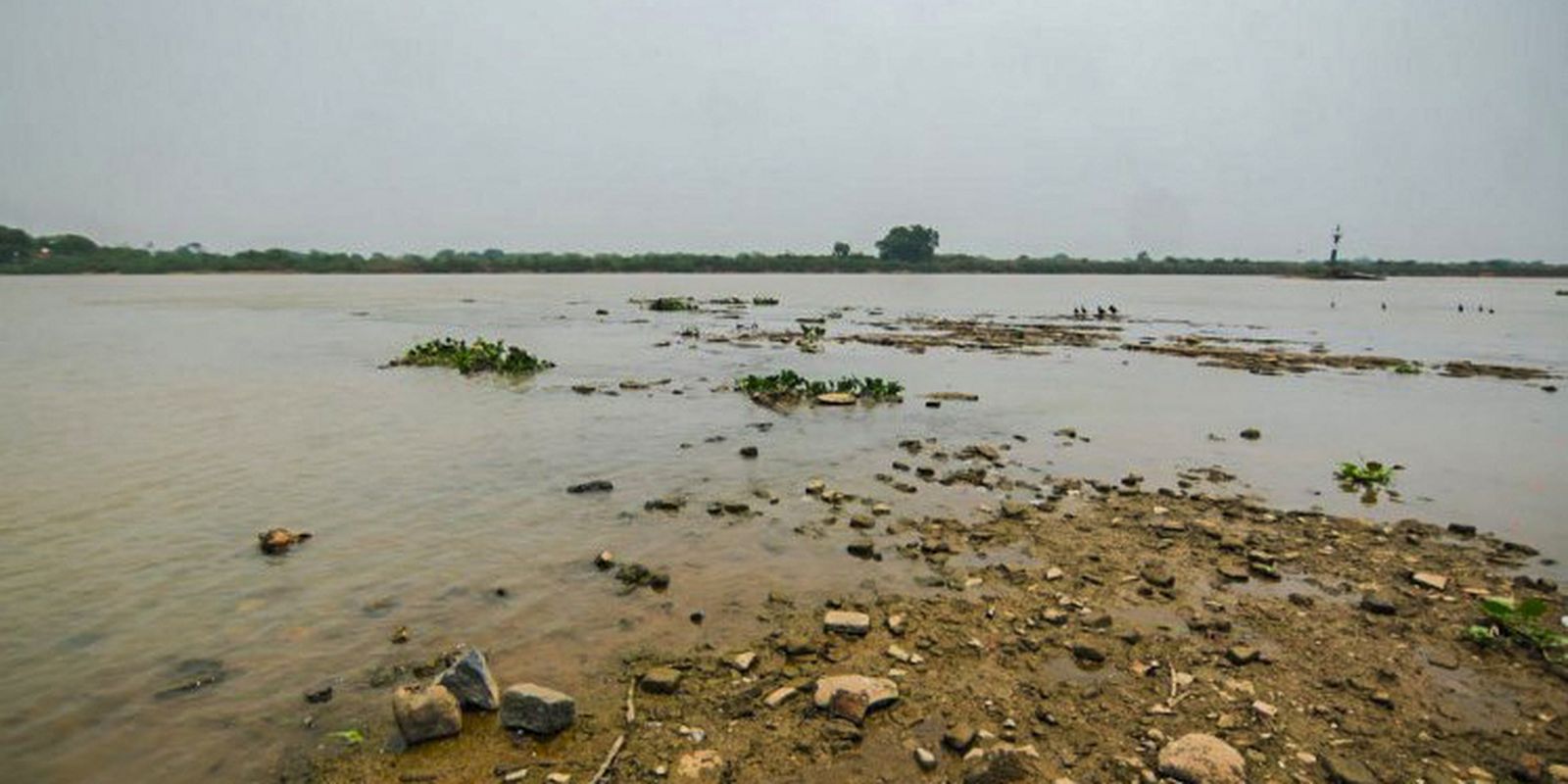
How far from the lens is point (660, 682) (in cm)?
584

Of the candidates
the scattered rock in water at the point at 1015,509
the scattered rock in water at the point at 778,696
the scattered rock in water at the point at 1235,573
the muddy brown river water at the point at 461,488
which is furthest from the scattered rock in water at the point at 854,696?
the scattered rock in water at the point at 1015,509

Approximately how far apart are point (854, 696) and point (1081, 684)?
191 centimetres

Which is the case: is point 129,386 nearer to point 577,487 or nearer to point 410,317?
point 577,487

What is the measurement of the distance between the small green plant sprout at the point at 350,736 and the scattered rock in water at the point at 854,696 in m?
3.21

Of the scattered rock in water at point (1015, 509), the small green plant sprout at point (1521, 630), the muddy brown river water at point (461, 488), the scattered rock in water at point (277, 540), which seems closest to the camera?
the muddy brown river water at point (461, 488)

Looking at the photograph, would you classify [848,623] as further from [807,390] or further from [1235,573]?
[807,390]

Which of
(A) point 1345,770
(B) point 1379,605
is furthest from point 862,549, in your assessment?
(B) point 1379,605

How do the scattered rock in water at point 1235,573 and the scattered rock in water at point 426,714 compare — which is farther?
the scattered rock in water at point 1235,573

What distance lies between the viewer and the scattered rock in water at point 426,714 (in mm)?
5145

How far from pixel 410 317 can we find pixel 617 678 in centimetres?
4782

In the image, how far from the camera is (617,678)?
6.04 metres

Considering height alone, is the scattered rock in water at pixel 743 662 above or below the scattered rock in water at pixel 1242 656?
below

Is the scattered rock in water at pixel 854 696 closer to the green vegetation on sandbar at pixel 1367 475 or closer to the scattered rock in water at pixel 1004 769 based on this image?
the scattered rock in water at pixel 1004 769

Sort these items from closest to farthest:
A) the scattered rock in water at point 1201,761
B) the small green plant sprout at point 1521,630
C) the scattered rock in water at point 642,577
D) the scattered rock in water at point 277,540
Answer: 1. the scattered rock in water at point 1201,761
2. the small green plant sprout at point 1521,630
3. the scattered rock in water at point 642,577
4. the scattered rock in water at point 277,540
